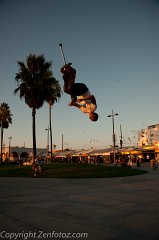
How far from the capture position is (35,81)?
31625 millimetres

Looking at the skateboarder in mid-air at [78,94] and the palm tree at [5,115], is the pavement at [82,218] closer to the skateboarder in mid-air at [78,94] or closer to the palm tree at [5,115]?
the skateboarder in mid-air at [78,94]

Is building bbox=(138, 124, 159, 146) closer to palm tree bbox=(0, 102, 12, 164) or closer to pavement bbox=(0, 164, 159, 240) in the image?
palm tree bbox=(0, 102, 12, 164)

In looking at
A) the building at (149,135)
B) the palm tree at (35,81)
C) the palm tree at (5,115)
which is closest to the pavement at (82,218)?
the palm tree at (35,81)

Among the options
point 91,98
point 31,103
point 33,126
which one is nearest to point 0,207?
point 91,98

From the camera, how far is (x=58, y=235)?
5363 mm

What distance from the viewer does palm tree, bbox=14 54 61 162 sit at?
104 feet

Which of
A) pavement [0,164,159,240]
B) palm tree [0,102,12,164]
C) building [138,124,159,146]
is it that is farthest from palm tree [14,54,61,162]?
building [138,124,159,146]

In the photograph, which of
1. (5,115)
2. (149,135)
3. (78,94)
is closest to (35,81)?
(78,94)

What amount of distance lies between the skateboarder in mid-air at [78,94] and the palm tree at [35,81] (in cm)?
2393

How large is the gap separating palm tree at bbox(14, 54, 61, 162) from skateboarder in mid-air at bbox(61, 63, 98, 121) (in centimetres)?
2393

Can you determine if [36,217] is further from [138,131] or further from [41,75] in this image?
[138,131]

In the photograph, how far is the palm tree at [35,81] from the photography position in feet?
104

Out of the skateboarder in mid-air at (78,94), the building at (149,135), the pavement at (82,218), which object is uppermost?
the building at (149,135)

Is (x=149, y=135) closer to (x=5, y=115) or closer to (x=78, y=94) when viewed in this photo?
(x=5, y=115)
